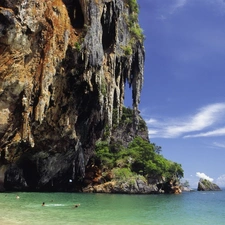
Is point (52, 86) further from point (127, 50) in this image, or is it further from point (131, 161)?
point (131, 161)

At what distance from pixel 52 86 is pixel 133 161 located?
22578 mm

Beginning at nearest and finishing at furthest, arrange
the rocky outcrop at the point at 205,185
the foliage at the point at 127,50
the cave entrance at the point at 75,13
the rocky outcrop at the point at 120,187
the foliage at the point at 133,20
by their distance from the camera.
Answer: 1. the cave entrance at the point at 75,13
2. the rocky outcrop at the point at 120,187
3. the foliage at the point at 127,50
4. the foliage at the point at 133,20
5. the rocky outcrop at the point at 205,185

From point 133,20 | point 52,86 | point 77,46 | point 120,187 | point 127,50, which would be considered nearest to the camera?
point 52,86

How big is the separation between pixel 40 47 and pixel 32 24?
1901 millimetres

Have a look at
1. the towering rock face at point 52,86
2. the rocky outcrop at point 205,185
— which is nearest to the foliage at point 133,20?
the towering rock face at point 52,86

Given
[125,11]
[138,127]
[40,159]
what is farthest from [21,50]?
[138,127]

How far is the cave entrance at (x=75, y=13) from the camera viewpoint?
30.8m

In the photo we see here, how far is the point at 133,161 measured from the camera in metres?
45.4

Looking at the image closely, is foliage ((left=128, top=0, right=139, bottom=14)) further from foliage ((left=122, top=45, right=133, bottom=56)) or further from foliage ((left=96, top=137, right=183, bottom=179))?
foliage ((left=96, top=137, right=183, bottom=179))

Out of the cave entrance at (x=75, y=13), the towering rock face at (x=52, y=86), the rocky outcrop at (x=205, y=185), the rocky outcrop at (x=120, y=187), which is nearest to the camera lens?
the towering rock face at (x=52, y=86)

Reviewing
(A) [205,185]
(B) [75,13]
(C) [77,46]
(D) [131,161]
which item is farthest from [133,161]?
(A) [205,185]

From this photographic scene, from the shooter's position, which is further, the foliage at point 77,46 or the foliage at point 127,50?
the foliage at point 127,50

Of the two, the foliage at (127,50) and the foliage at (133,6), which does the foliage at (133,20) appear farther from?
the foliage at (127,50)

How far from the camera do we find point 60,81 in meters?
27.8
